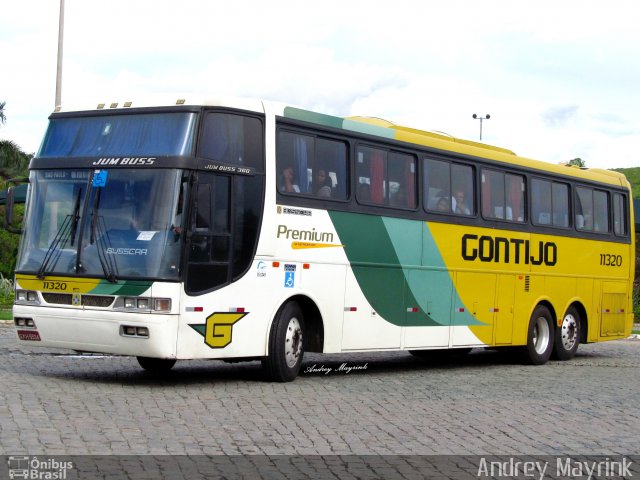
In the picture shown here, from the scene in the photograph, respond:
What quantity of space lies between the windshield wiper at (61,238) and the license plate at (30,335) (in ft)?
2.22

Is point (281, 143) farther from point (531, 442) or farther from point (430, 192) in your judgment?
point (531, 442)

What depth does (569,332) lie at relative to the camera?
70.7ft

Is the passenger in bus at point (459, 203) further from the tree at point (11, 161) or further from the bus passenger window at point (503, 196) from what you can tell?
the tree at point (11, 161)

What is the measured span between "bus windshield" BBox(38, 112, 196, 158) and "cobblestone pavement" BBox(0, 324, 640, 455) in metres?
2.78

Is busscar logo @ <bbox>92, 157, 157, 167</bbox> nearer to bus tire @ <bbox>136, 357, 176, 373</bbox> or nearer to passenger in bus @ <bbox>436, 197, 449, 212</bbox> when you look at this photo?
bus tire @ <bbox>136, 357, 176, 373</bbox>

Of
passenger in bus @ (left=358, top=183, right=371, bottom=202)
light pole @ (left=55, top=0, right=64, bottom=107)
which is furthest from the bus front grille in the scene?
light pole @ (left=55, top=0, right=64, bottom=107)

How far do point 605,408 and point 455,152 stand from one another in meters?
6.51

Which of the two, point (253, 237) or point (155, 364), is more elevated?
point (253, 237)

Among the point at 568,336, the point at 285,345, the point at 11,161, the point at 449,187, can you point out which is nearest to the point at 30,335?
the point at 285,345

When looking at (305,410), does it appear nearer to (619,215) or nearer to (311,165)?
(311,165)

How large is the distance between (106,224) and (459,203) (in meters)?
6.86

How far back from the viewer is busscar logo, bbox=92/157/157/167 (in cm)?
1336

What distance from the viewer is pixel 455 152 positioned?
18484mm

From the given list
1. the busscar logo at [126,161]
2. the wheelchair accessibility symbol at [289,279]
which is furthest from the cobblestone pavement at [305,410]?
the busscar logo at [126,161]
